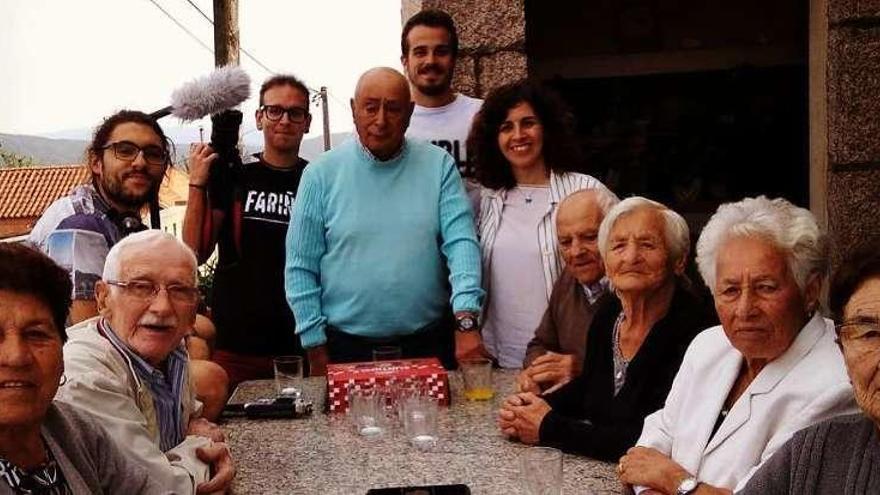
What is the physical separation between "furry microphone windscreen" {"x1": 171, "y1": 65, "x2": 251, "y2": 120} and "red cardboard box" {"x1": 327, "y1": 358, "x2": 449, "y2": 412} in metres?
1.34

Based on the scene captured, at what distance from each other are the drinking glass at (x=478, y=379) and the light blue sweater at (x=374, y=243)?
1.49 ft

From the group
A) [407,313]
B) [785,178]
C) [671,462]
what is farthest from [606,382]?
[785,178]

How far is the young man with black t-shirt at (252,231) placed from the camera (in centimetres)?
391

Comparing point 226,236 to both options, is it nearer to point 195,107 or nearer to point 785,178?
point 195,107

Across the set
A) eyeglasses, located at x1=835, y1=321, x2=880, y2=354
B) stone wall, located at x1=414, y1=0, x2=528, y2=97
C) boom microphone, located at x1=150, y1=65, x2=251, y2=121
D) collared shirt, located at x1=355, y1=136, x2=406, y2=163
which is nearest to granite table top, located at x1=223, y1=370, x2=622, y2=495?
eyeglasses, located at x1=835, y1=321, x2=880, y2=354

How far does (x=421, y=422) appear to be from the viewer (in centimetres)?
263


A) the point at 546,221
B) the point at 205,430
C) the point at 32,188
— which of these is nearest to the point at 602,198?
the point at 546,221

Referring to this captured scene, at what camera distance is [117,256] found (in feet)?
7.65

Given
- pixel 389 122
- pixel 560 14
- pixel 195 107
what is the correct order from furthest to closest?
pixel 560 14, pixel 195 107, pixel 389 122

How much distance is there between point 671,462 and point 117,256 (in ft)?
4.62

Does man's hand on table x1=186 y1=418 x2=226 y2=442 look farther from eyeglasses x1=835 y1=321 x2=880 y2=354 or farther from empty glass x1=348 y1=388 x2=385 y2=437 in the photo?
eyeglasses x1=835 y1=321 x2=880 y2=354

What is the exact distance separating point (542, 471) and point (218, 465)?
2.67 ft

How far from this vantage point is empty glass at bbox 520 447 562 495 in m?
2.12

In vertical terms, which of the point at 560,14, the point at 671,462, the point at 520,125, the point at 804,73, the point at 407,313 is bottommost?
the point at 671,462
